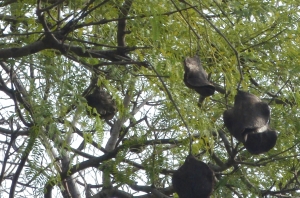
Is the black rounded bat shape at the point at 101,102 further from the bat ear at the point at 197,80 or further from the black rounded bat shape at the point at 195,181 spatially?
the bat ear at the point at 197,80

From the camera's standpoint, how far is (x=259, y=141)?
390cm

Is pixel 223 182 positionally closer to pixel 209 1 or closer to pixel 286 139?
pixel 286 139

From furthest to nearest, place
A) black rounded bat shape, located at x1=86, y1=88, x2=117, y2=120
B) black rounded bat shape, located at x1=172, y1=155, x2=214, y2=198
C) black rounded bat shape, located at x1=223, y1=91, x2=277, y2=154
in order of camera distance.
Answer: black rounded bat shape, located at x1=86, y1=88, x2=117, y2=120, black rounded bat shape, located at x1=172, y1=155, x2=214, y2=198, black rounded bat shape, located at x1=223, y1=91, x2=277, y2=154

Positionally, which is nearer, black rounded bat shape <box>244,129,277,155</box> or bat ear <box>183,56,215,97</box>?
bat ear <box>183,56,215,97</box>

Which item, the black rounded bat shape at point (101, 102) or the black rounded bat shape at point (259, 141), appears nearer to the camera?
the black rounded bat shape at point (259, 141)

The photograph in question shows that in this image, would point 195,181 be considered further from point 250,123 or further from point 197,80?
point 197,80

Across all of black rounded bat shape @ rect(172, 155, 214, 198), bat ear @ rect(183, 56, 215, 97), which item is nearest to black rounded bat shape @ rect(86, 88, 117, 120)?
black rounded bat shape @ rect(172, 155, 214, 198)

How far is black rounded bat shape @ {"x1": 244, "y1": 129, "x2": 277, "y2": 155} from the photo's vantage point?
388cm

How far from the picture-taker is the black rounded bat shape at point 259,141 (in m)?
3.88

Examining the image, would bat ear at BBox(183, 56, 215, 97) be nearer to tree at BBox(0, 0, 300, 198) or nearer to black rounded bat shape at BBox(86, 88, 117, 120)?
tree at BBox(0, 0, 300, 198)

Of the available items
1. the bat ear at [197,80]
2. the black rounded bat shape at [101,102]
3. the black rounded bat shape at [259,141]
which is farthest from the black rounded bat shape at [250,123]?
the black rounded bat shape at [101,102]

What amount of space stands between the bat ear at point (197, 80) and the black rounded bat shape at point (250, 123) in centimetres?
26

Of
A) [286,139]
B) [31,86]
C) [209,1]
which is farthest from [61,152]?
[286,139]

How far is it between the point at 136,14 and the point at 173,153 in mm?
2181
